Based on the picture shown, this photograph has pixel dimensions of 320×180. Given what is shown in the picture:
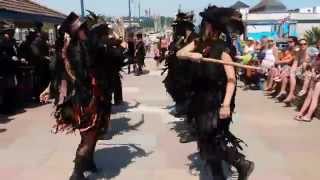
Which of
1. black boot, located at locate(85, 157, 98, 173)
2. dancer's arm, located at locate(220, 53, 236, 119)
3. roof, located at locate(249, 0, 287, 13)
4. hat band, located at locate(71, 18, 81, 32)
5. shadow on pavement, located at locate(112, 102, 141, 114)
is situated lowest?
shadow on pavement, located at locate(112, 102, 141, 114)

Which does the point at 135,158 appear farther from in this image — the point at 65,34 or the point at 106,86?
the point at 65,34

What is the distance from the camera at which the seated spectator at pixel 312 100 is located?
8.97 metres

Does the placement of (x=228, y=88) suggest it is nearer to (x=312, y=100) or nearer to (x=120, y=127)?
(x=120, y=127)

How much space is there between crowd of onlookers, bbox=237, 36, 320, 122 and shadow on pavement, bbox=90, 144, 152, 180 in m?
2.37

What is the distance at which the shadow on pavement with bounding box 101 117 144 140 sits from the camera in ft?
26.1

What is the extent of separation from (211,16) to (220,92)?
2.30ft

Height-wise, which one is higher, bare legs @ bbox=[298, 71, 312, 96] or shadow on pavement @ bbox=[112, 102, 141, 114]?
bare legs @ bbox=[298, 71, 312, 96]

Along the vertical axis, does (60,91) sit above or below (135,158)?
above

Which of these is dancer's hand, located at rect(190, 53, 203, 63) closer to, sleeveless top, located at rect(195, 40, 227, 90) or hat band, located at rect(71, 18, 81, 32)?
sleeveless top, located at rect(195, 40, 227, 90)

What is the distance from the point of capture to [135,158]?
6535mm

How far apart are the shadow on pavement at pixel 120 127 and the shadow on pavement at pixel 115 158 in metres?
0.66

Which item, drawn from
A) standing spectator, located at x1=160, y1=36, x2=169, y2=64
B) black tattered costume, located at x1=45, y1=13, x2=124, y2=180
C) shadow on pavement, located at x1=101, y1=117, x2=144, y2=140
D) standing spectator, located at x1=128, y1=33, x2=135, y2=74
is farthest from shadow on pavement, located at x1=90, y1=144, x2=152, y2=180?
standing spectator, located at x1=160, y1=36, x2=169, y2=64

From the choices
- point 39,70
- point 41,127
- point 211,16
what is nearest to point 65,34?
point 211,16

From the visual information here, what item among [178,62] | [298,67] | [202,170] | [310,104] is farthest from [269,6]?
[202,170]
